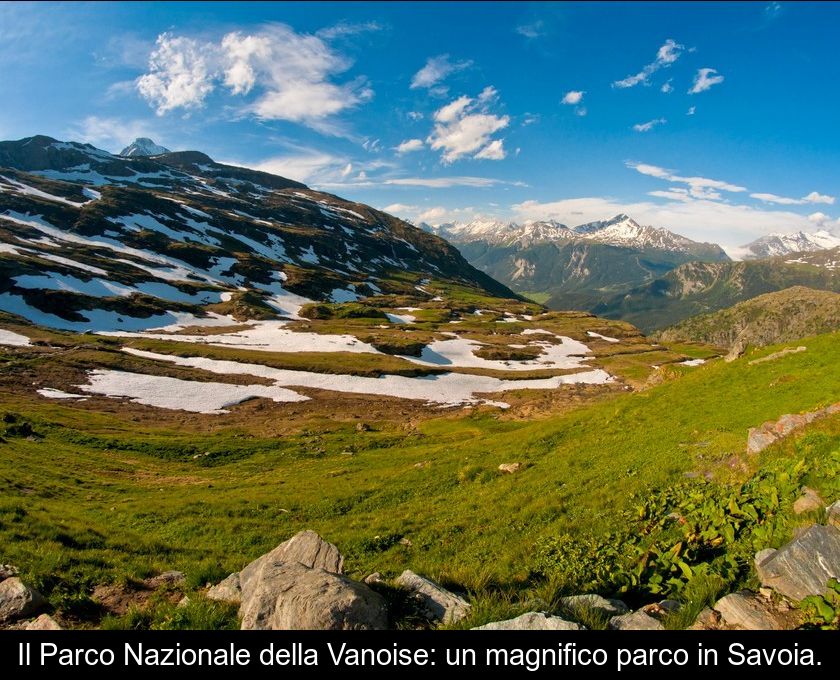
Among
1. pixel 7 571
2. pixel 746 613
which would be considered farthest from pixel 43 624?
pixel 746 613

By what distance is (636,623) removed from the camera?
25.4 feet

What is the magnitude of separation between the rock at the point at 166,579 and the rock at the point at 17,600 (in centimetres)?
384

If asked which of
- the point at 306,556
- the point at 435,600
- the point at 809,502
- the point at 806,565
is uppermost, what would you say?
the point at 809,502

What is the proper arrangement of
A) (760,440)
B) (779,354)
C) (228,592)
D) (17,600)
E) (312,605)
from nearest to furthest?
(312,605) < (17,600) < (228,592) < (760,440) < (779,354)

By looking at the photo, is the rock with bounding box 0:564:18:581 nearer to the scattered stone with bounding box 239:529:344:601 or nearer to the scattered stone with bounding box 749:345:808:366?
the scattered stone with bounding box 239:529:344:601

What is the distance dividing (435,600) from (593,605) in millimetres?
3119

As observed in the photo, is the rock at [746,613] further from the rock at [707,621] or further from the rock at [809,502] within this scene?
the rock at [809,502]

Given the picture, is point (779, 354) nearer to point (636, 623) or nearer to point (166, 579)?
point (636, 623)

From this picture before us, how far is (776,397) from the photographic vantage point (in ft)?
84.2

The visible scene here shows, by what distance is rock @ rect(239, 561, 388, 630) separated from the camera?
7488mm
